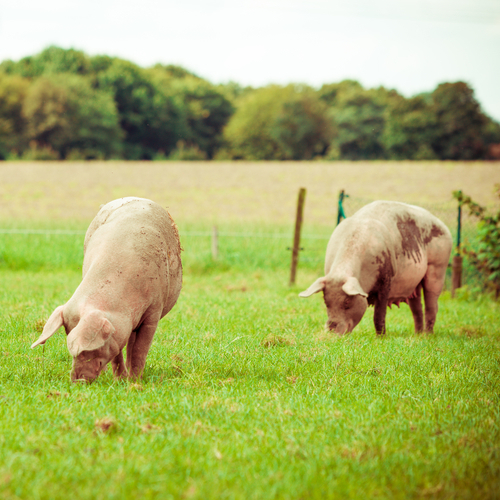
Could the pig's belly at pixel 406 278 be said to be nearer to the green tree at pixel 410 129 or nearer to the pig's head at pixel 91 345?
the pig's head at pixel 91 345

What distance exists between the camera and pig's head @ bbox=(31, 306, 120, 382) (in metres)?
4.20

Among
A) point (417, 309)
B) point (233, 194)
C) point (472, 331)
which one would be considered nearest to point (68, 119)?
point (233, 194)

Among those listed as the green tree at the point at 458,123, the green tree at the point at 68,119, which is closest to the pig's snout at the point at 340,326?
the green tree at the point at 68,119

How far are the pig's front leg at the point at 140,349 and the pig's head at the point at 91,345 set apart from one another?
516mm

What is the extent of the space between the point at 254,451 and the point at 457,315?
260 inches

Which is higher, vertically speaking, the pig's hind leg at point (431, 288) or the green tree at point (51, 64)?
the green tree at point (51, 64)

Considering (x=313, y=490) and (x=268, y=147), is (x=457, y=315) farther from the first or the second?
(x=268, y=147)

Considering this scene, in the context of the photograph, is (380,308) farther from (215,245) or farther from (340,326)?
(215,245)

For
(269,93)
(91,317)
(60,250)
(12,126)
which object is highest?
(269,93)

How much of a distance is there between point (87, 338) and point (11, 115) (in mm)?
57212

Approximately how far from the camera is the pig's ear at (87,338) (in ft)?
13.7

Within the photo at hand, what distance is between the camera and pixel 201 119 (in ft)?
241

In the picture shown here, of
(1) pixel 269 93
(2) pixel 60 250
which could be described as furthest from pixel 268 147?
(2) pixel 60 250

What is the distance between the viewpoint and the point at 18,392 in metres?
4.46
